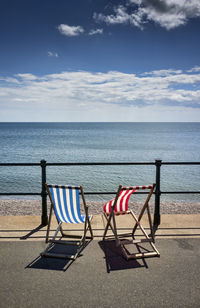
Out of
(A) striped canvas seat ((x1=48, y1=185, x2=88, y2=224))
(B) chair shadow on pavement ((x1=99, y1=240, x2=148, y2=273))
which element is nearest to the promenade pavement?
(B) chair shadow on pavement ((x1=99, y1=240, x2=148, y2=273))

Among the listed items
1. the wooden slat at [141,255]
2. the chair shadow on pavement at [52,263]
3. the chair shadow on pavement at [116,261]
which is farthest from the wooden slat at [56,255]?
the wooden slat at [141,255]

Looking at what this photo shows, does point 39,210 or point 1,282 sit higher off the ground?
point 1,282

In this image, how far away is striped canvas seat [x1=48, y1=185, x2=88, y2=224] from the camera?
12.5ft

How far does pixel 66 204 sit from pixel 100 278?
129 cm

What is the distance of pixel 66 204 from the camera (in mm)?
3850

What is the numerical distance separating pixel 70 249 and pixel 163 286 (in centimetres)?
159

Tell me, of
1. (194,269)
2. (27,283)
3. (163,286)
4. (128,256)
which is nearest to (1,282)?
(27,283)

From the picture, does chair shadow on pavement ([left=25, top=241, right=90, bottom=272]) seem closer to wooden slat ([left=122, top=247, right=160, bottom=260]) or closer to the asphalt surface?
the asphalt surface

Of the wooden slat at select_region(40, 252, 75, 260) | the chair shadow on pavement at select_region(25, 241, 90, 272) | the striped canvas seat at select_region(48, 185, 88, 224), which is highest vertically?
the striped canvas seat at select_region(48, 185, 88, 224)

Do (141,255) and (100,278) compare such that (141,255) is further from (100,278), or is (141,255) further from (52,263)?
(52,263)

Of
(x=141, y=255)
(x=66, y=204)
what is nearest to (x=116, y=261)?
(x=141, y=255)

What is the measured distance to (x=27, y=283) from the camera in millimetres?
2863

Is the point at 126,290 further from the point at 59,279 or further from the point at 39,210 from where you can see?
the point at 39,210

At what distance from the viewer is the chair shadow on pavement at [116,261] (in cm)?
323
